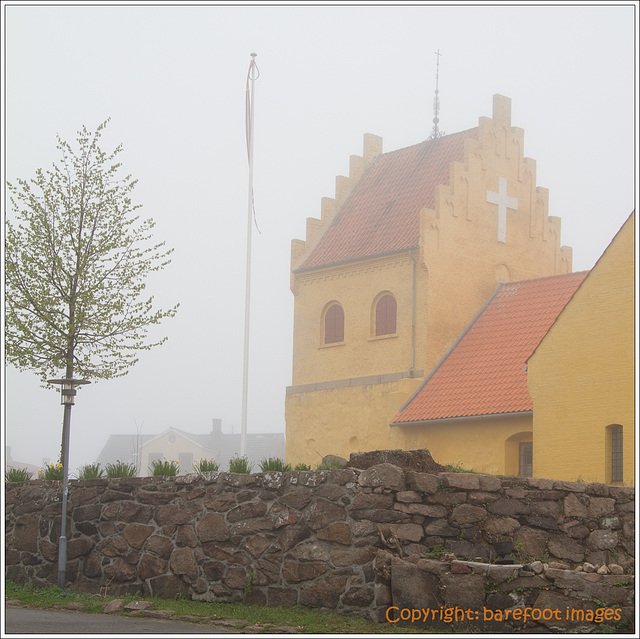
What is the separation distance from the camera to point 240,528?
53.5 feet

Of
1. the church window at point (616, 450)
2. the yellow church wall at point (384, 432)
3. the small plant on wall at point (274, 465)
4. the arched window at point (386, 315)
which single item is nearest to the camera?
the small plant on wall at point (274, 465)

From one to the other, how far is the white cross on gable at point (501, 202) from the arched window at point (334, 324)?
20.3 feet

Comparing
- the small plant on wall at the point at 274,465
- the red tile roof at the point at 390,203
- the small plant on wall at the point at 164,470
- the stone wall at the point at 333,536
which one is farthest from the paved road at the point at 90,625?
the red tile roof at the point at 390,203

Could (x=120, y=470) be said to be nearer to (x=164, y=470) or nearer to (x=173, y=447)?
(x=164, y=470)

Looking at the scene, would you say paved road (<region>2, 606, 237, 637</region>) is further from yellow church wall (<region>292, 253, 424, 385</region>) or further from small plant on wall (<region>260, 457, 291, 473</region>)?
yellow church wall (<region>292, 253, 424, 385</region>)

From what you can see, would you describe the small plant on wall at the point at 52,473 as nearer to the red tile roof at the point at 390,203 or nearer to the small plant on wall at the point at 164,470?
the small plant on wall at the point at 164,470

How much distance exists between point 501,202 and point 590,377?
15.8 metres

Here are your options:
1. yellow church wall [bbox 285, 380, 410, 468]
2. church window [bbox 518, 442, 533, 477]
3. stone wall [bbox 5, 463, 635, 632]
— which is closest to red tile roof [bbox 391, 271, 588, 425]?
yellow church wall [bbox 285, 380, 410, 468]

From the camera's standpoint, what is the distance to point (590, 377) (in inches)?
892

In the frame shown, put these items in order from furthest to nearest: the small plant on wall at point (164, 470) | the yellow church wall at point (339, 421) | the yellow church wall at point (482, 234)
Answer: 1. the yellow church wall at point (482, 234)
2. the yellow church wall at point (339, 421)
3. the small plant on wall at point (164, 470)

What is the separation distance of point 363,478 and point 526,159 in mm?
25388

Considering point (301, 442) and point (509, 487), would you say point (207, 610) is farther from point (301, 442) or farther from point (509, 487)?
point (301, 442)

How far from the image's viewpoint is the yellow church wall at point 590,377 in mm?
21750

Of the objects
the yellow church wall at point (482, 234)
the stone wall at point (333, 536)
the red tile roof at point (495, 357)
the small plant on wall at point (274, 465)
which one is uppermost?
the yellow church wall at point (482, 234)
